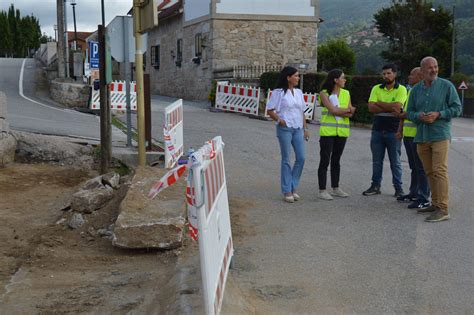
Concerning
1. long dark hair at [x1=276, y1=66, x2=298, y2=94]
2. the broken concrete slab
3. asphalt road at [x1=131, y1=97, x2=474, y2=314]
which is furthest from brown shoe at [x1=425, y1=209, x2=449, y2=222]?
the broken concrete slab

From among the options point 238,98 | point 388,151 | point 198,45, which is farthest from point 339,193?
point 198,45

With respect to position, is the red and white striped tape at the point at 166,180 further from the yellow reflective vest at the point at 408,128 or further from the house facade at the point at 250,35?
the house facade at the point at 250,35

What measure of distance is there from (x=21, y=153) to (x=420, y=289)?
25.6ft

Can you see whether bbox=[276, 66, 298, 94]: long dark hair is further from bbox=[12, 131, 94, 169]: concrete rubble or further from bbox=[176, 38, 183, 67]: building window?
bbox=[176, 38, 183, 67]: building window

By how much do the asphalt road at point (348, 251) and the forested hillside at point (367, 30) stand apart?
47.2 m

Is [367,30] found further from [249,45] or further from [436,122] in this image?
[436,122]

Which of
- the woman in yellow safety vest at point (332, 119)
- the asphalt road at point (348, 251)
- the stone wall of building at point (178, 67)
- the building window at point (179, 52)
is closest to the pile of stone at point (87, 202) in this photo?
the asphalt road at point (348, 251)

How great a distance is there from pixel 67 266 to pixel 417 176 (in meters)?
4.54

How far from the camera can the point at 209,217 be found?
12.3 ft

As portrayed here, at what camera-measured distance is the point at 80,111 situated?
2244 centimetres

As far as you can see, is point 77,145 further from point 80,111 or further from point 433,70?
point 80,111

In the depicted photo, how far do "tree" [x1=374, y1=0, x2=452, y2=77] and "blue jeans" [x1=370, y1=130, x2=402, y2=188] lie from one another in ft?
141

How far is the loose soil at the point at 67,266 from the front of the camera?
4.91 meters

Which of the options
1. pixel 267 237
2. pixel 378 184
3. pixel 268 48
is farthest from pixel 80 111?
pixel 267 237
